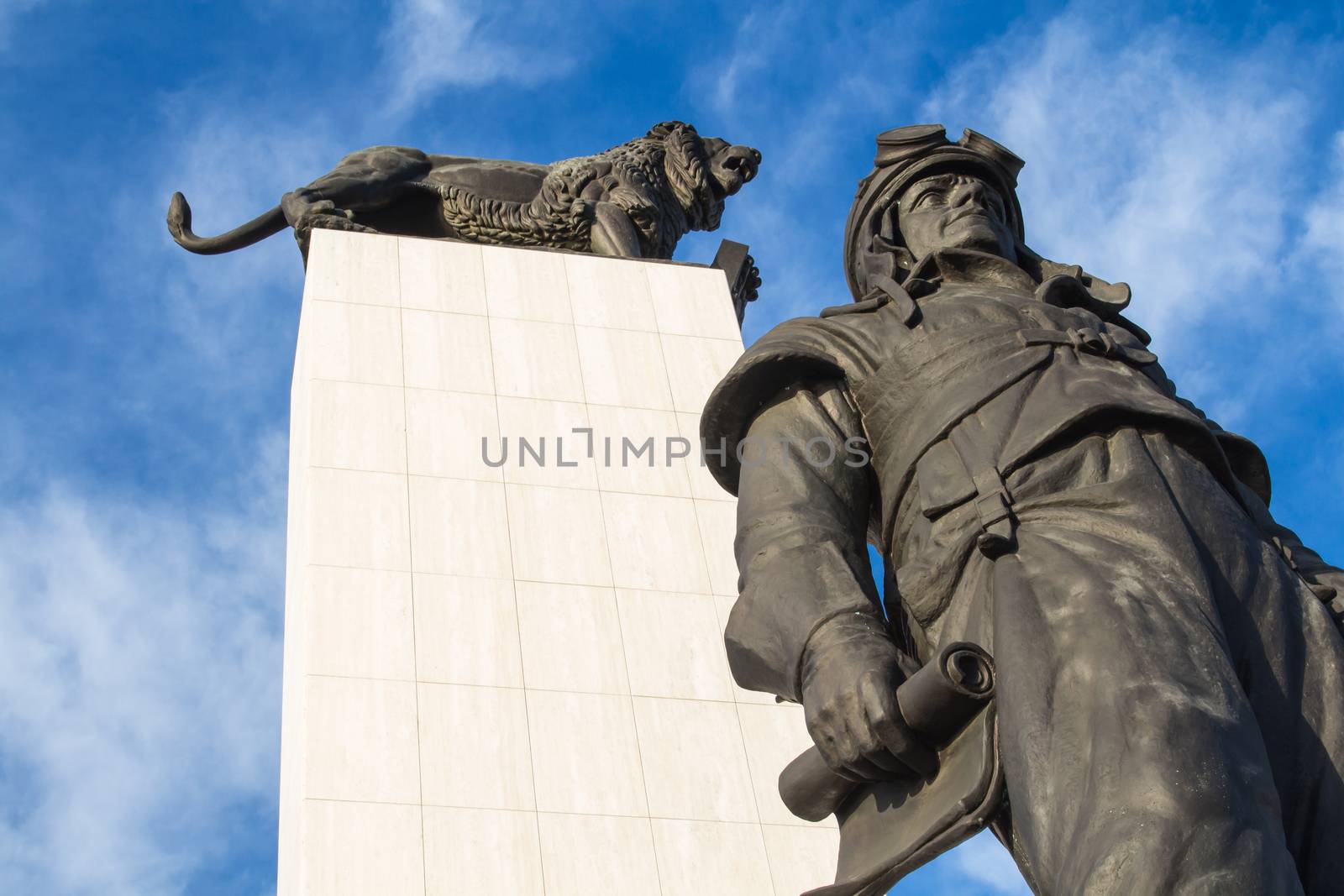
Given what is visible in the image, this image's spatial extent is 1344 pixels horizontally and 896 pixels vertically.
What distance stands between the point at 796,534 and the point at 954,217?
131cm

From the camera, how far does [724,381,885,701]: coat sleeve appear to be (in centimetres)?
368

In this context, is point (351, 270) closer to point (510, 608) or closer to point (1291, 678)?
point (510, 608)

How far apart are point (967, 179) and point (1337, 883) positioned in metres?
2.27

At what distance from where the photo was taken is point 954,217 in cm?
484

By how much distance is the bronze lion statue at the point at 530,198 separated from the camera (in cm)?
945

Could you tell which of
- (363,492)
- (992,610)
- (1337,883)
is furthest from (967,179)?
(363,492)

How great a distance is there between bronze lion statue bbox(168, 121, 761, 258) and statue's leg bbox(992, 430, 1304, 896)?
5.83 m

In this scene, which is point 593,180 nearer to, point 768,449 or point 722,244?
point 722,244

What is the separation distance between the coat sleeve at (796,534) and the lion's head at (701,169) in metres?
6.04

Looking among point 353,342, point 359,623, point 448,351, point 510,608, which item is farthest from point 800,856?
point 353,342

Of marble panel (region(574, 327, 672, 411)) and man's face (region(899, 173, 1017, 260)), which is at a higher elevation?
marble panel (region(574, 327, 672, 411))

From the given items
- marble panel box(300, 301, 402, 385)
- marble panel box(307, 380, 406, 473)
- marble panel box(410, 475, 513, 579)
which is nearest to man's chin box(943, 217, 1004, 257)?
marble panel box(410, 475, 513, 579)

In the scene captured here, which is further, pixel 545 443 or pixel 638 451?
pixel 638 451

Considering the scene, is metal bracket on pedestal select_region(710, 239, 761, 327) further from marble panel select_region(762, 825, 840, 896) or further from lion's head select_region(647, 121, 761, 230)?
marble panel select_region(762, 825, 840, 896)
